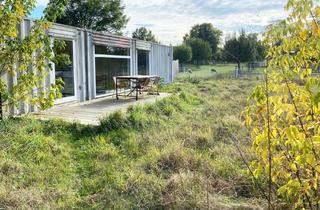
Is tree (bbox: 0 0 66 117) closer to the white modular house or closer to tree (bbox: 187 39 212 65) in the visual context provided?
the white modular house

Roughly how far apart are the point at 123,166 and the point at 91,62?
20.8ft

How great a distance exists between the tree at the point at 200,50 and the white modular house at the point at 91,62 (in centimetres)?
3221

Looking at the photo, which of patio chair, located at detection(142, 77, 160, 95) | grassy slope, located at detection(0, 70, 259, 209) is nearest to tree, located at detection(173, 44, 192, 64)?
patio chair, located at detection(142, 77, 160, 95)

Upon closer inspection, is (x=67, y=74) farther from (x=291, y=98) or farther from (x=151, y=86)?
(x=291, y=98)

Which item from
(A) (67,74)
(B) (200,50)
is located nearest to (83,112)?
(A) (67,74)

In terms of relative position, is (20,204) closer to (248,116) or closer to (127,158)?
(127,158)

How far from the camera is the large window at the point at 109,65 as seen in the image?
Answer: 10.6m

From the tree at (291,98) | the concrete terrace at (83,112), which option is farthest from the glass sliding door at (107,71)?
the tree at (291,98)

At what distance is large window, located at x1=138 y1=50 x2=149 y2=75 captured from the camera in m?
14.0

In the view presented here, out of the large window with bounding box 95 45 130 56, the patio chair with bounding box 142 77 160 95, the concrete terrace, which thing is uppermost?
the large window with bounding box 95 45 130 56

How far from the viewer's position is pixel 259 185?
3486mm

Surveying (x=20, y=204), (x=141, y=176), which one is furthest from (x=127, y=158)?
(x=20, y=204)

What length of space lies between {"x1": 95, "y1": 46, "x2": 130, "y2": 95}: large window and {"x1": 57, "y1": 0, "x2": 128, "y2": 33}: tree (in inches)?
1068

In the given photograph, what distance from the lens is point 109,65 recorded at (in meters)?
11.4
